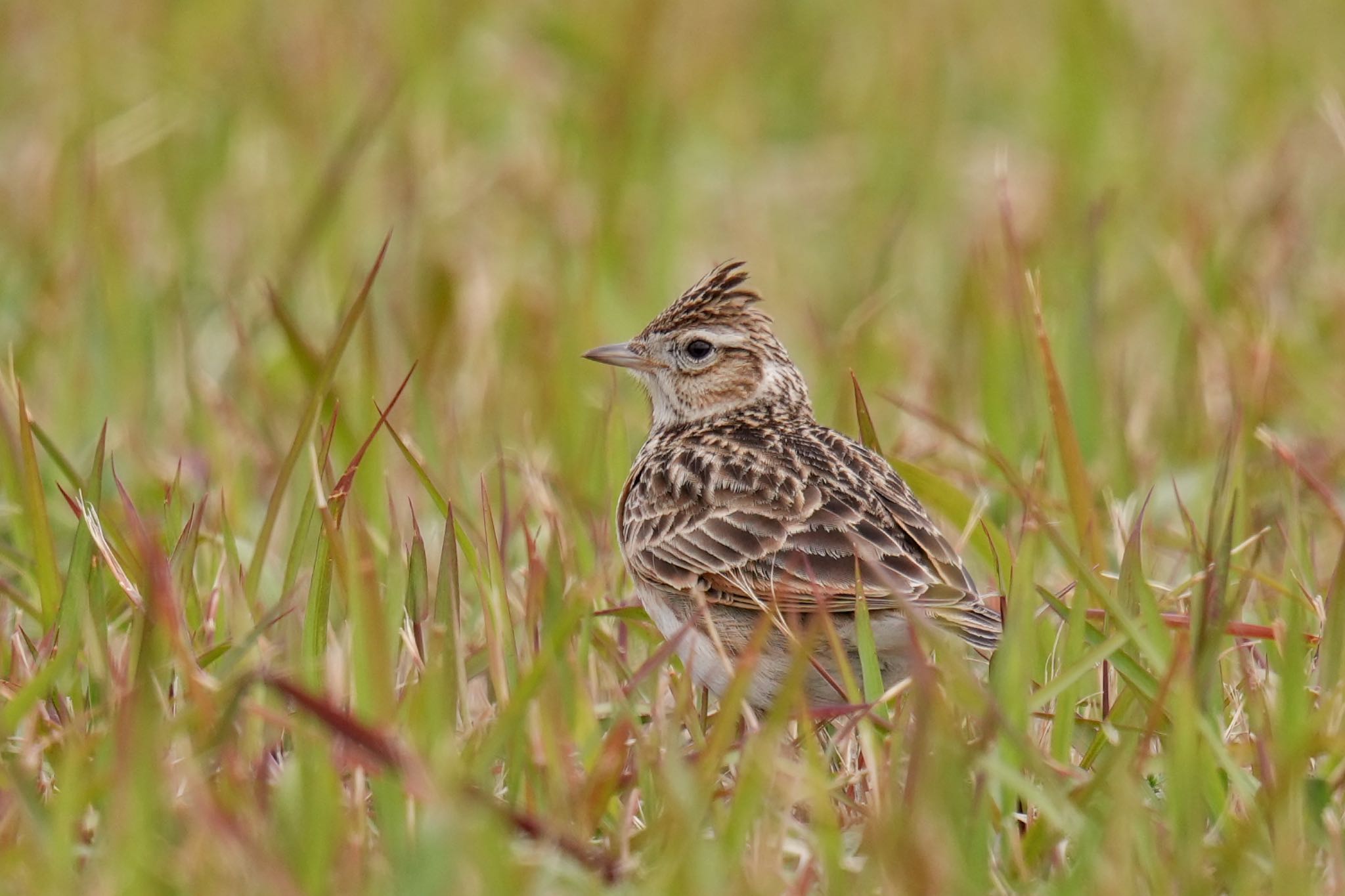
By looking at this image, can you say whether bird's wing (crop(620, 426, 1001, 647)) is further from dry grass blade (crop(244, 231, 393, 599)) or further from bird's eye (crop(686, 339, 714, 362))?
dry grass blade (crop(244, 231, 393, 599))

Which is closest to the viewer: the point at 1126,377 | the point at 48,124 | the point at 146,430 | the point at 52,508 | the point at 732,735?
the point at 732,735

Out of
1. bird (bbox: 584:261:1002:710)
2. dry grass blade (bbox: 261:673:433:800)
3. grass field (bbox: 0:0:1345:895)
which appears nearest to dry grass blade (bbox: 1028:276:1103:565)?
grass field (bbox: 0:0:1345:895)

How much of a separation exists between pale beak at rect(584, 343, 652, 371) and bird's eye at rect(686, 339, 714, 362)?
0.13 metres

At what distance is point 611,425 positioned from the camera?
20.6 feet

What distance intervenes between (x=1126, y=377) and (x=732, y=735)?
436 centimetres

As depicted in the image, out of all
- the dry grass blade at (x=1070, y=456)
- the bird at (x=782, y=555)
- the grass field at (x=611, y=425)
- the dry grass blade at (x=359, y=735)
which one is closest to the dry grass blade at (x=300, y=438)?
the grass field at (x=611, y=425)

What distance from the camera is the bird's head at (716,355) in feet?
21.0

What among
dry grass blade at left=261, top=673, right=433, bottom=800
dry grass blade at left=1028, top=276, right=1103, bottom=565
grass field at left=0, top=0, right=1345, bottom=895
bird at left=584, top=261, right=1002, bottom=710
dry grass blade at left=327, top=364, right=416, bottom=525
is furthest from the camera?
dry grass blade at left=1028, top=276, right=1103, bottom=565

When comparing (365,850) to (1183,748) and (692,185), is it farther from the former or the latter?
(692,185)

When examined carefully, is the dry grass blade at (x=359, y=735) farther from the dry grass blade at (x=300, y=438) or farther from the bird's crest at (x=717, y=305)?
the bird's crest at (x=717, y=305)

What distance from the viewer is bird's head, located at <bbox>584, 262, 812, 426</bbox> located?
6398 millimetres

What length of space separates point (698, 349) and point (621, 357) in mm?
240

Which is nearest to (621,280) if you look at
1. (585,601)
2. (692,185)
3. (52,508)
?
(692,185)

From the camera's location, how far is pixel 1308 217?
32.1 ft
